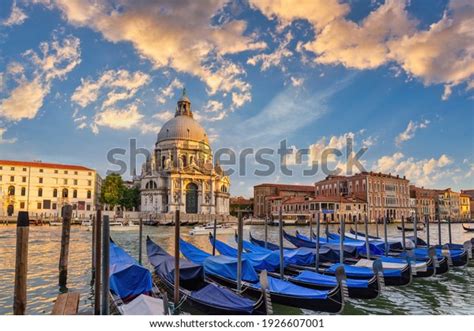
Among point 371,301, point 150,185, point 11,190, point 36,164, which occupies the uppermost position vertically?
point 36,164

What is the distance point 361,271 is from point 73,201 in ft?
65.3

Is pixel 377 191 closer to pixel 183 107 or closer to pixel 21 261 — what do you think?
pixel 183 107

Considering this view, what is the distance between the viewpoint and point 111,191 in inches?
1006

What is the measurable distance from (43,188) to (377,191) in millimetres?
18396

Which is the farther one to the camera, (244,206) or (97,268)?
(244,206)

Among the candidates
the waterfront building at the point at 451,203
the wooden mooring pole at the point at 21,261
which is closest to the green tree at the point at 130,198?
the waterfront building at the point at 451,203

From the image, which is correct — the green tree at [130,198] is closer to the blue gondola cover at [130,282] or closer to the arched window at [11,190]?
the arched window at [11,190]

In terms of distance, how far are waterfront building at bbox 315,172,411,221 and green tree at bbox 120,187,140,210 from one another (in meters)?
12.6

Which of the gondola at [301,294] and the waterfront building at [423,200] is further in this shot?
the waterfront building at [423,200]

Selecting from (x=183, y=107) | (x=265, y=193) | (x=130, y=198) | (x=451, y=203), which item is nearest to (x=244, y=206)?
(x=265, y=193)

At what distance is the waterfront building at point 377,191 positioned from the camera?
953 inches

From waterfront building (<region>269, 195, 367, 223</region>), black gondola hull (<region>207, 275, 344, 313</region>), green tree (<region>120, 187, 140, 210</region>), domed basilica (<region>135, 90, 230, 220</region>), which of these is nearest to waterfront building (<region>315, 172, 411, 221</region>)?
waterfront building (<region>269, 195, 367, 223</region>)

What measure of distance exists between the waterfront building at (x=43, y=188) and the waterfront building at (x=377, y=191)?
1446 cm
